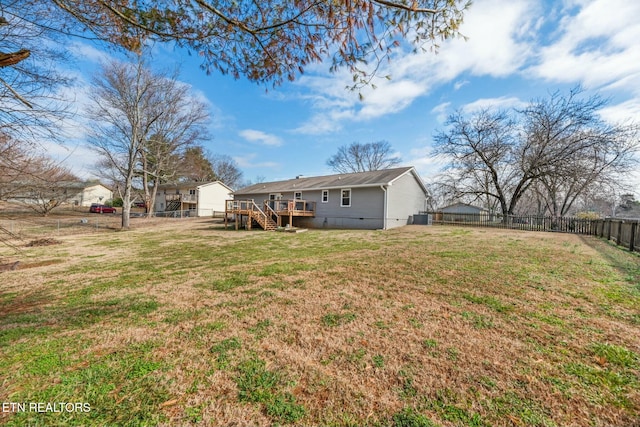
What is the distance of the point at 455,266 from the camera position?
564 cm

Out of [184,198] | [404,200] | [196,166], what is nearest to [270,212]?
[404,200]

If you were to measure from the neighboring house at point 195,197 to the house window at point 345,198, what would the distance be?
15482mm

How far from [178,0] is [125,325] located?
13.3 feet

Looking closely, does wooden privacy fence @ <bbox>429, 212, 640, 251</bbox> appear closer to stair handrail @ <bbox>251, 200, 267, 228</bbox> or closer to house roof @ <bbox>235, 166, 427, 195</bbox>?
house roof @ <bbox>235, 166, 427, 195</bbox>

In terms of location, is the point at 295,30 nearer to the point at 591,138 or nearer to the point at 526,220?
the point at 526,220

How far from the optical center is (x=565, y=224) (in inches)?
601

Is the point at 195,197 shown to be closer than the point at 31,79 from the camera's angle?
No

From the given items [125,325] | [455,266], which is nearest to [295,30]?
[125,325]

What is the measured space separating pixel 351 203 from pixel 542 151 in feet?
47.8

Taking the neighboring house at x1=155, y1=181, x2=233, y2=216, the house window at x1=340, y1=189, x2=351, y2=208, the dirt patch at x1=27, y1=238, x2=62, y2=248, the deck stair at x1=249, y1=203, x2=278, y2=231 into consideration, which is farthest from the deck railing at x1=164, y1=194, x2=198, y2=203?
the house window at x1=340, y1=189, x2=351, y2=208

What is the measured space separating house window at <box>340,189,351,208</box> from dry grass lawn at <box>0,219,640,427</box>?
12.0 metres

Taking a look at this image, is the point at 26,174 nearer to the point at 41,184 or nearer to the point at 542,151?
the point at 41,184

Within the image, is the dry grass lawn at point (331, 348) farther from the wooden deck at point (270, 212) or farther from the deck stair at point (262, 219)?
the wooden deck at point (270, 212)

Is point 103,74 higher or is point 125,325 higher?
point 103,74
